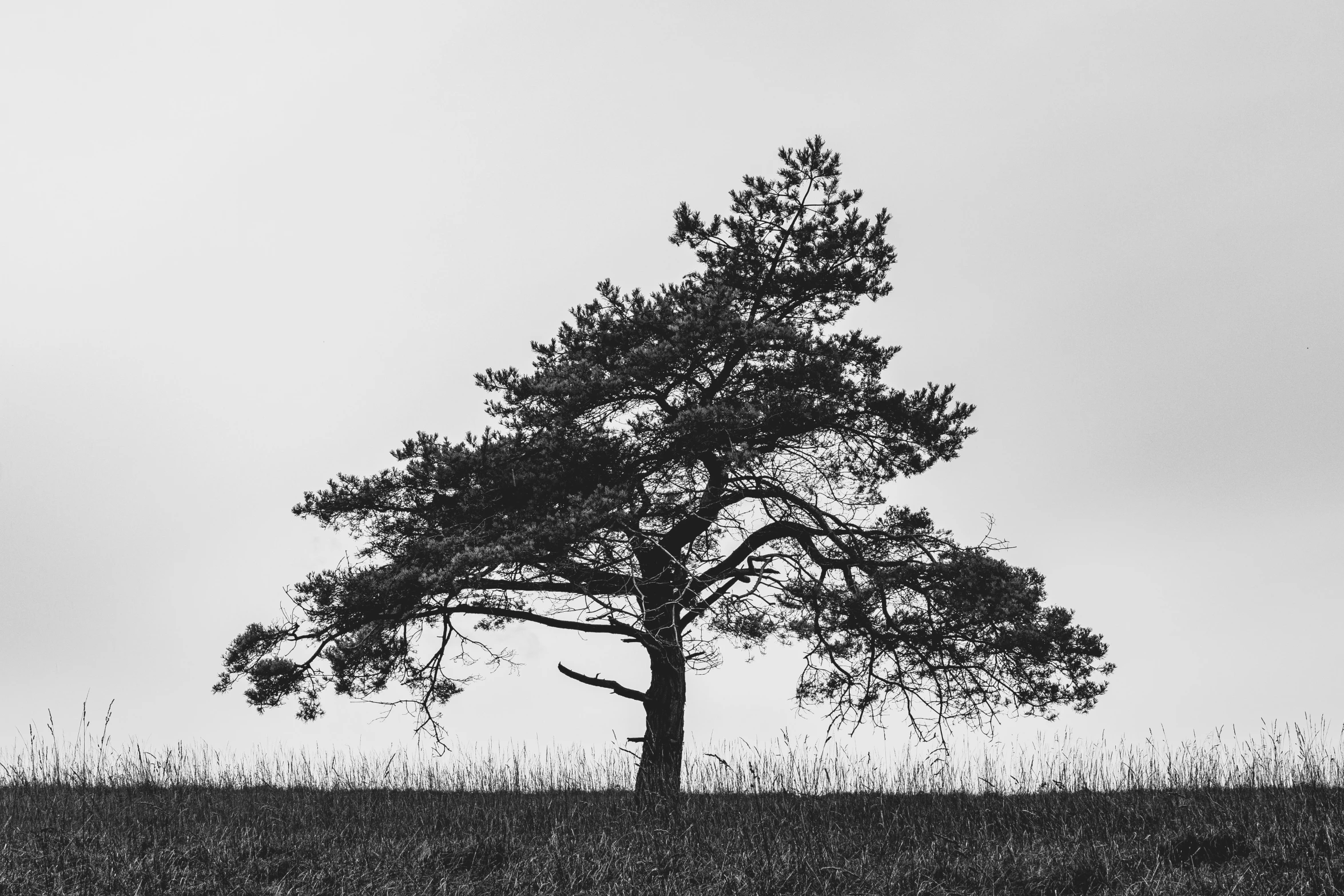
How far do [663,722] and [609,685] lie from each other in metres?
0.89

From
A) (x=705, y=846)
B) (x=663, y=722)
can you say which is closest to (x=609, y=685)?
(x=663, y=722)

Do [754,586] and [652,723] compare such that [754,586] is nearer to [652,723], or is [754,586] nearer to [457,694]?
[652,723]

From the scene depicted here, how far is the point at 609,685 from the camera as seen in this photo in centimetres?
1323

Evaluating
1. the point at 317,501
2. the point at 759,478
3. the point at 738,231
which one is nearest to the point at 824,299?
the point at 738,231

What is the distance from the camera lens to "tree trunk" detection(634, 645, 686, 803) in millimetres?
12500

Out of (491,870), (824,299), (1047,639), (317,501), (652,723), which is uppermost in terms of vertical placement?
(824,299)

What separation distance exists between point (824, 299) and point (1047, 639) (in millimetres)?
5196

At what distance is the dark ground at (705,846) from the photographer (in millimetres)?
7766

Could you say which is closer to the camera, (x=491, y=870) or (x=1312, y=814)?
(x=491, y=870)

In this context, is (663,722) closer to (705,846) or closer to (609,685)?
(609,685)

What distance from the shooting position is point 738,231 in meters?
13.4

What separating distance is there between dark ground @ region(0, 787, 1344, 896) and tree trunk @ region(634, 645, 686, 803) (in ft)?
2.41

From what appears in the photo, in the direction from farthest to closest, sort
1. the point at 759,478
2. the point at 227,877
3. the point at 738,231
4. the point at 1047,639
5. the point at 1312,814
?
the point at 738,231, the point at 759,478, the point at 1047,639, the point at 1312,814, the point at 227,877

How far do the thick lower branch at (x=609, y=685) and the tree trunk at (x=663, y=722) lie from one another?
0.52ft
